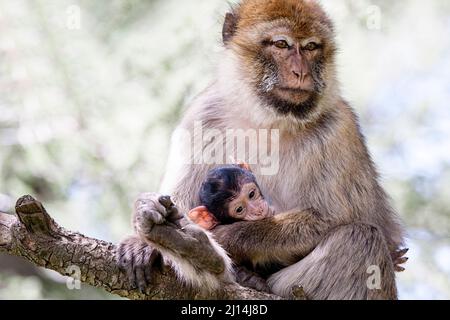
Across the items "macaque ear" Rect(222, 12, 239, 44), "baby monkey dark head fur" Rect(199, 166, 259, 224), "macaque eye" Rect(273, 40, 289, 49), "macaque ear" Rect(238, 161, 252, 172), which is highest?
"macaque ear" Rect(222, 12, 239, 44)

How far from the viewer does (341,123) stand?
662cm

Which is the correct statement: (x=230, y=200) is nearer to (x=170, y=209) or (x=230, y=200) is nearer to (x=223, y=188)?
(x=223, y=188)

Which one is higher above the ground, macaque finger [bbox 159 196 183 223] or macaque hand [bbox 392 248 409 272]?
macaque hand [bbox 392 248 409 272]

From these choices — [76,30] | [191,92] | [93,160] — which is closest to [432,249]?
[191,92]

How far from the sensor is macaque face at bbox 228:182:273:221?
20.4 feet

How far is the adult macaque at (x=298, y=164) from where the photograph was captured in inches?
235

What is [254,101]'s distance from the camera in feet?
21.7

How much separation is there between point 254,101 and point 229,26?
0.88 meters

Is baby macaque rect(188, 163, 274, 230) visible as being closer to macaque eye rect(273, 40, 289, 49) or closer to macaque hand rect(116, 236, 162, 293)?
macaque hand rect(116, 236, 162, 293)

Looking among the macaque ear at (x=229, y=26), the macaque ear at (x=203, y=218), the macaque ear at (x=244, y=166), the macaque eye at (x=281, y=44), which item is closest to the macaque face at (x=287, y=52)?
the macaque eye at (x=281, y=44)

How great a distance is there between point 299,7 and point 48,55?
4852 mm

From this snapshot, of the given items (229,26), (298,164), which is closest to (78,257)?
(298,164)

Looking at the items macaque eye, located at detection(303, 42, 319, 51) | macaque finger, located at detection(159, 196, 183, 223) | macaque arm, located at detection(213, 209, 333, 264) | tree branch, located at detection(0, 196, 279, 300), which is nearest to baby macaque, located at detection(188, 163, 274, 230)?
macaque arm, located at detection(213, 209, 333, 264)
